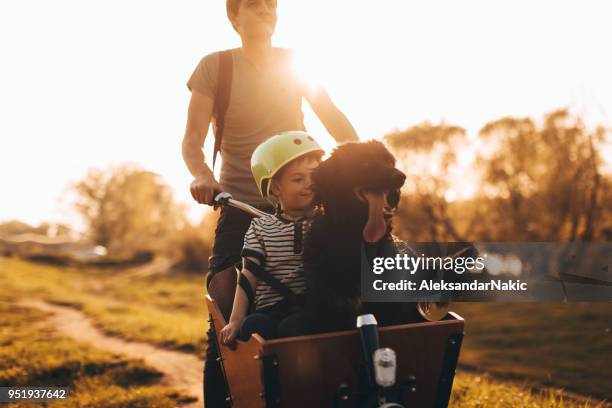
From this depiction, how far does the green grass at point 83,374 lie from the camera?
4.89 m

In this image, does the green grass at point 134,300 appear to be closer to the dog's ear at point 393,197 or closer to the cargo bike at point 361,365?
the cargo bike at point 361,365

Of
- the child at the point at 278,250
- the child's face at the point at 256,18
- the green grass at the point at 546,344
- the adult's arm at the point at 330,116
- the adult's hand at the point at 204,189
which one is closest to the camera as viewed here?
the child at the point at 278,250

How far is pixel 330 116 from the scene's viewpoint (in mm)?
3314

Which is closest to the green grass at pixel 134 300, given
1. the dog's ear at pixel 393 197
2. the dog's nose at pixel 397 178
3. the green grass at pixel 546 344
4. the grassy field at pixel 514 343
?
the grassy field at pixel 514 343

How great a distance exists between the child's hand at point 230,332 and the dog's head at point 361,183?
588 mm

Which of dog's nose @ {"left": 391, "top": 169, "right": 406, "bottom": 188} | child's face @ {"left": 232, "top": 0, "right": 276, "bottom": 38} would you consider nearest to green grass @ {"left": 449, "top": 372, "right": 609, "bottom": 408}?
dog's nose @ {"left": 391, "top": 169, "right": 406, "bottom": 188}

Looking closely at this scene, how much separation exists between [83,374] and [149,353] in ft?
4.96

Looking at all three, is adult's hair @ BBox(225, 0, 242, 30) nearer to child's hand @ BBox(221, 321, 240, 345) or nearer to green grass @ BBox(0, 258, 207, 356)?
child's hand @ BBox(221, 321, 240, 345)

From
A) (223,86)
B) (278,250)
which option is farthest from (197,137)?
(278,250)

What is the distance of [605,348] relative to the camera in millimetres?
8781

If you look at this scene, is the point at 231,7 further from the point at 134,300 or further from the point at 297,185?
the point at 134,300

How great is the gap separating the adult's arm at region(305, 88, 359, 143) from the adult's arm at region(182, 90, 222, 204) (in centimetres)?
59

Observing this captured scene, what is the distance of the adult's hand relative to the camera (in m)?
2.71

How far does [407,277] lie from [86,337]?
27.0 feet
